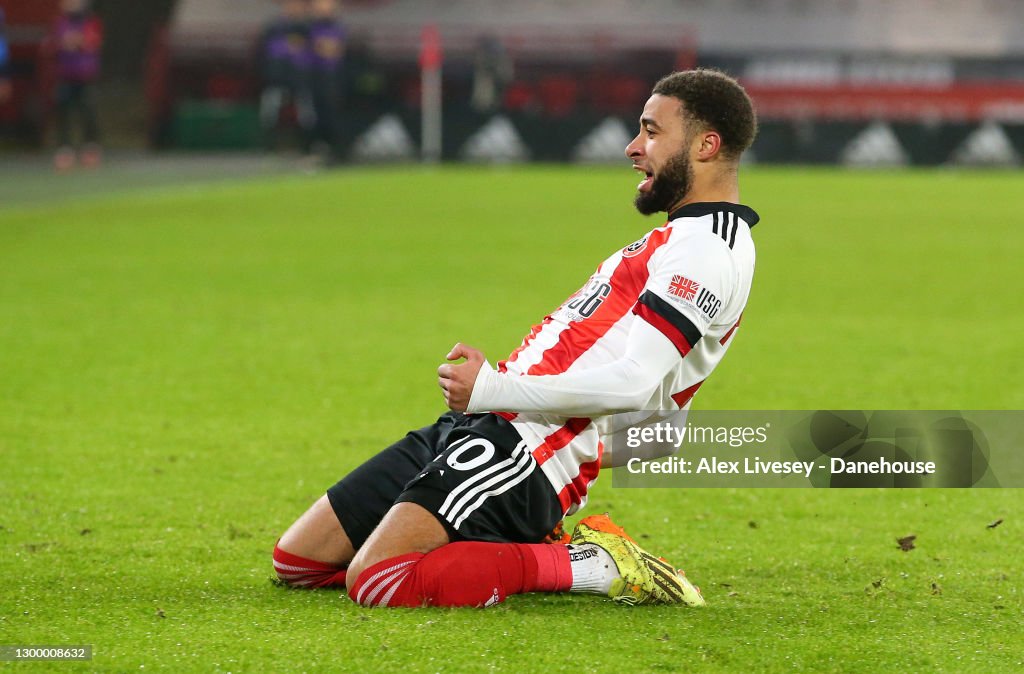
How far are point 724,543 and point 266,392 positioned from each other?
3118mm

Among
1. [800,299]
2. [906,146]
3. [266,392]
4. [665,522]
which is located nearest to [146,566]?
[665,522]

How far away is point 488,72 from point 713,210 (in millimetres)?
28312

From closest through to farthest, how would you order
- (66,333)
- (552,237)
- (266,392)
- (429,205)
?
1. (266,392)
2. (66,333)
3. (552,237)
4. (429,205)

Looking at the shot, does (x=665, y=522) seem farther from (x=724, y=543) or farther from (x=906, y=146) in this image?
(x=906, y=146)

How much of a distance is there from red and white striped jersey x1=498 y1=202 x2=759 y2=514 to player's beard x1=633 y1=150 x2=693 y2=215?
0.05m

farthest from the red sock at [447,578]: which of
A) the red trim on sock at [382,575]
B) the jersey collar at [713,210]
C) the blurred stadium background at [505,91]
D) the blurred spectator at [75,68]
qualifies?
the blurred stadium background at [505,91]

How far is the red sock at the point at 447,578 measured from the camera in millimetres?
3826

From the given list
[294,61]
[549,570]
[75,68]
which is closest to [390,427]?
[549,570]

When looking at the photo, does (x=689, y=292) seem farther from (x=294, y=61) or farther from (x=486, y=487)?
(x=294, y=61)

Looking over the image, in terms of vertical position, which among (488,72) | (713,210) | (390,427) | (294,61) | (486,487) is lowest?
(488,72)

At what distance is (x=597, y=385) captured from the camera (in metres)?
3.75

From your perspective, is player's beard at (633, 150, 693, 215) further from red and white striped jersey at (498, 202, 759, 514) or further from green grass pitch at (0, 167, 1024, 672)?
green grass pitch at (0, 167, 1024, 672)

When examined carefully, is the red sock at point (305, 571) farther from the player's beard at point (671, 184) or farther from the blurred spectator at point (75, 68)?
the blurred spectator at point (75, 68)

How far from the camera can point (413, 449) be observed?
425cm
